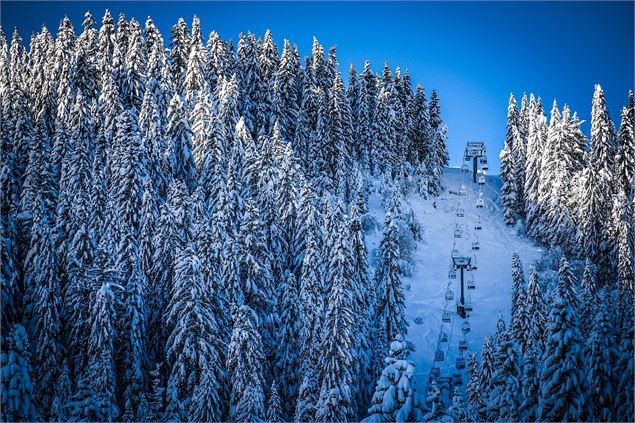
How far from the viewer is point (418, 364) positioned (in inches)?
2085

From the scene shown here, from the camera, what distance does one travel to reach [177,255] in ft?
124

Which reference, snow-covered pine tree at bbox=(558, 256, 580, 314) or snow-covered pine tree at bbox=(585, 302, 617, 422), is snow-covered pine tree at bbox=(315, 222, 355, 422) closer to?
snow-covered pine tree at bbox=(558, 256, 580, 314)

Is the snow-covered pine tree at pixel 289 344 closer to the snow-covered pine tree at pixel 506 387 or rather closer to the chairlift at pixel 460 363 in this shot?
the snow-covered pine tree at pixel 506 387

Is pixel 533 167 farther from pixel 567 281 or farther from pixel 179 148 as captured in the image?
pixel 179 148

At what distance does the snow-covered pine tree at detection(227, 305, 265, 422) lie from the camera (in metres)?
31.5

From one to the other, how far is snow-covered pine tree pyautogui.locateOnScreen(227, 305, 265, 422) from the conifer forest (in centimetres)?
14

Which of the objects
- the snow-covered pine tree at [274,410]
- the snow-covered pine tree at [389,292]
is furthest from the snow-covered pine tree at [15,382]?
the snow-covered pine tree at [389,292]

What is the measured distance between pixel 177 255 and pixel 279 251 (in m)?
11.9

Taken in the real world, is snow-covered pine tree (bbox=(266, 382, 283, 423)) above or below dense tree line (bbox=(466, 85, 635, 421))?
below

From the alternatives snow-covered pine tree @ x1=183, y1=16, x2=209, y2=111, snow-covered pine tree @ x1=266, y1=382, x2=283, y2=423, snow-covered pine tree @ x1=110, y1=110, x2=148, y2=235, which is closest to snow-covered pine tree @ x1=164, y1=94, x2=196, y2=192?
snow-covered pine tree @ x1=110, y1=110, x2=148, y2=235

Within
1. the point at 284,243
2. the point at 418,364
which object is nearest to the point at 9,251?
the point at 284,243

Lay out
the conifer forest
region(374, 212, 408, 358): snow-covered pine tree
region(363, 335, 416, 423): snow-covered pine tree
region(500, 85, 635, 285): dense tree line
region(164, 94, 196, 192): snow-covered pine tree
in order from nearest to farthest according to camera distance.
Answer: region(363, 335, 416, 423): snow-covered pine tree, the conifer forest, region(374, 212, 408, 358): snow-covered pine tree, region(164, 94, 196, 192): snow-covered pine tree, region(500, 85, 635, 285): dense tree line

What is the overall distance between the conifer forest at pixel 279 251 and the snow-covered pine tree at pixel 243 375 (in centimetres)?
14

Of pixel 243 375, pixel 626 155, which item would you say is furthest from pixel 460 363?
pixel 626 155
